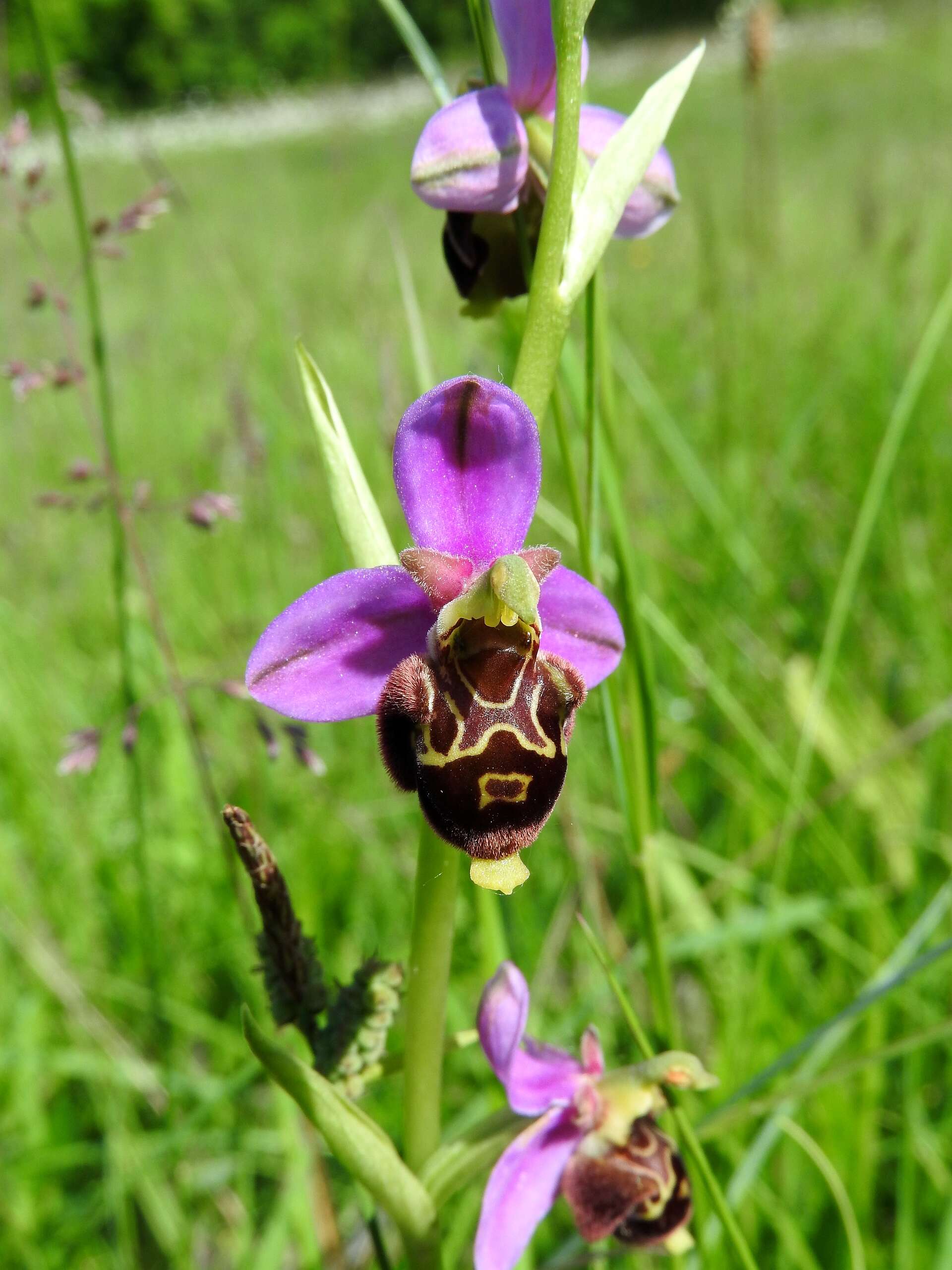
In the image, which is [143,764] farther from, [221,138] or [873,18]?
[873,18]

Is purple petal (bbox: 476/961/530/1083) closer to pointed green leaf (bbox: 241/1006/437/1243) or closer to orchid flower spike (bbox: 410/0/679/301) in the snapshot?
pointed green leaf (bbox: 241/1006/437/1243)

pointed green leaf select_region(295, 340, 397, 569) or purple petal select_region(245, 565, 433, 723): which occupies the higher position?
pointed green leaf select_region(295, 340, 397, 569)

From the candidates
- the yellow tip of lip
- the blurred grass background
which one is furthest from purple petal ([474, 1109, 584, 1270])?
the yellow tip of lip


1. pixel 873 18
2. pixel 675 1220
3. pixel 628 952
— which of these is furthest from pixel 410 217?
pixel 873 18

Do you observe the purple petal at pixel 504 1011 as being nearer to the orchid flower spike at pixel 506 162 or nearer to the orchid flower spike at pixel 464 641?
the orchid flower spike at pixel 464 641

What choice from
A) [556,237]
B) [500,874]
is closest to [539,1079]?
[500,874]

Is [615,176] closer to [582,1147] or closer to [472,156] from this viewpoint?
[472,156]
